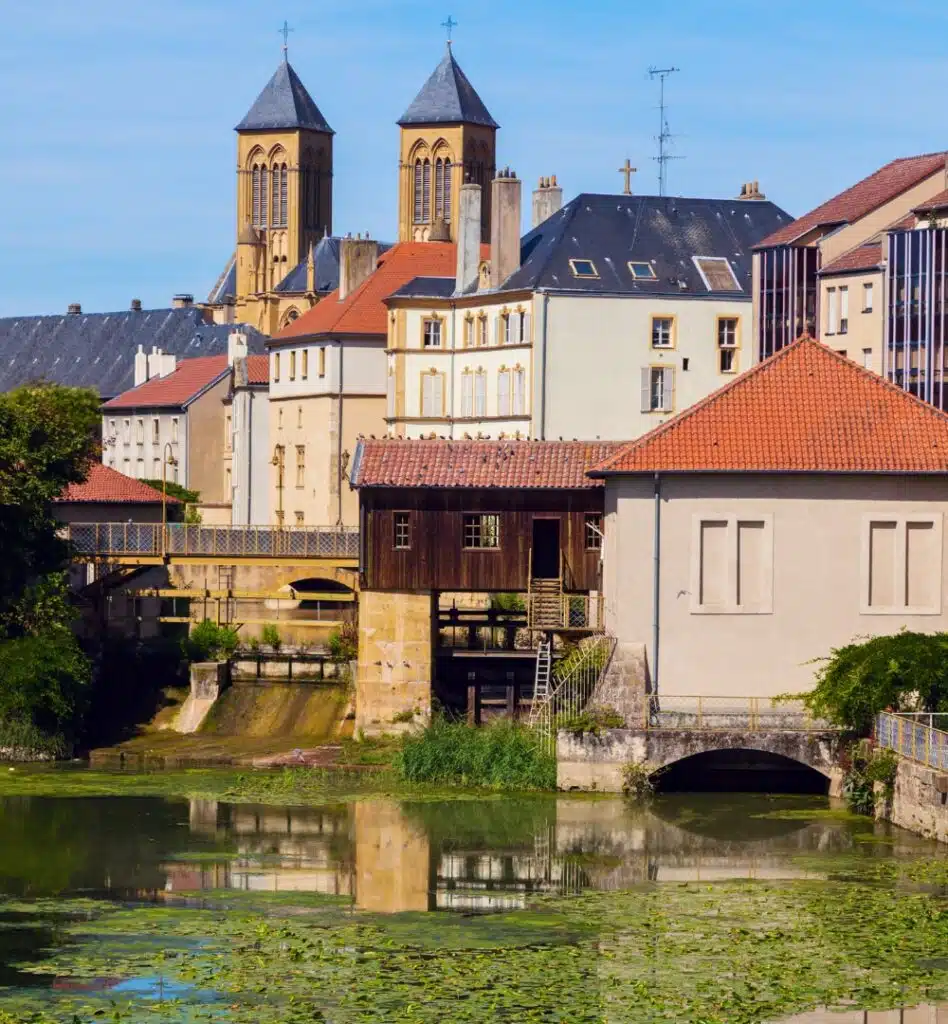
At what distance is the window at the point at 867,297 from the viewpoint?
3189 inches

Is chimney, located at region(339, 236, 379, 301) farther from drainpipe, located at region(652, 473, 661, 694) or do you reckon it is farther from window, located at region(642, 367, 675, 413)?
drainpipe, located at region(652, 473, 661, 694)

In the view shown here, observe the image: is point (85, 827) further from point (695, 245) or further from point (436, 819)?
point (695, 245)

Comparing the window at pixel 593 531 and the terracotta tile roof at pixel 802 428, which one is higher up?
the terracotta tile roof at pixel 802 428

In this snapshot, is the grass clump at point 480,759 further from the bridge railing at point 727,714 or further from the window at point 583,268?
the window at point 583,268

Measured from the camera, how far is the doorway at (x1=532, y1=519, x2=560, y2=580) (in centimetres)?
5447

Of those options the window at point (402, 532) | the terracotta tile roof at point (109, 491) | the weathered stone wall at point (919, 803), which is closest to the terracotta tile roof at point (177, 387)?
the terracotta tile roof at point (109, 491)

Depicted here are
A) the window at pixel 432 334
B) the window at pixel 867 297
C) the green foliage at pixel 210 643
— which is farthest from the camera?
the window at pixel 432 334

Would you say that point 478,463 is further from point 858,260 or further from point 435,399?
point 435,399

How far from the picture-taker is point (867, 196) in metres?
85.6

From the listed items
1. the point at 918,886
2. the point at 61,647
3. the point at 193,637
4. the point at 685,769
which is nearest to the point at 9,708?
the point at 61,647

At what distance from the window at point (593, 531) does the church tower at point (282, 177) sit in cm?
11860

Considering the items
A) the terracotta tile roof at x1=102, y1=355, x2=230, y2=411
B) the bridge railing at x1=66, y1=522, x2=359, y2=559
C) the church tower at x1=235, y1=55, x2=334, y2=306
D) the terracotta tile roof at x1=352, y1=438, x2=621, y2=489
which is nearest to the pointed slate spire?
the church tower at x1=235, y1=55, x2=334, y2=306

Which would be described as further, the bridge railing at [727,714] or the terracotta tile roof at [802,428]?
the terracotta tile roof at [802,428]

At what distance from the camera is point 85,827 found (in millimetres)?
43312
